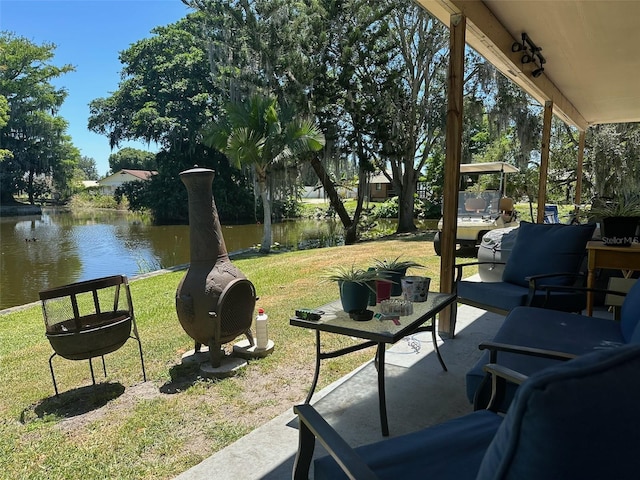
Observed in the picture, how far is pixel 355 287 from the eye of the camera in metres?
2.20

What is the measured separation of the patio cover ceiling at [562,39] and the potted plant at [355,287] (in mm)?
2057

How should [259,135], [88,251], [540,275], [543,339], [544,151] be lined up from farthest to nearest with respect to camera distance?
[88,251] < [259,135] < [544,151] < [540,275] < [543,339]

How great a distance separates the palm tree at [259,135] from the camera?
11.6 metres

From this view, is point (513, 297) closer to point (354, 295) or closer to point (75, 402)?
point (354, 295)

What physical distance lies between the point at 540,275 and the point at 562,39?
283 centimetres

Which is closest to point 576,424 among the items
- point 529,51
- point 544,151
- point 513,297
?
point 513,297

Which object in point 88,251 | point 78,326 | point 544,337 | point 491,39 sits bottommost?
point 88,251

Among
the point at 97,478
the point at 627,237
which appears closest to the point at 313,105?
the point at 627,237

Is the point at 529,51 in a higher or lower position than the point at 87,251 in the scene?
A: higher

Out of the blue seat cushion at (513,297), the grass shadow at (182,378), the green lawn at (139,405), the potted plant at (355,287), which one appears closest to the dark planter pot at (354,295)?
the potted plant at (355,287)

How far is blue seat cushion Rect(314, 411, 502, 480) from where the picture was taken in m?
1.13

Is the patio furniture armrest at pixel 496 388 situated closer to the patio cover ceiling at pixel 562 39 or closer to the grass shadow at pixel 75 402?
the grass shadow at pixel 75 402

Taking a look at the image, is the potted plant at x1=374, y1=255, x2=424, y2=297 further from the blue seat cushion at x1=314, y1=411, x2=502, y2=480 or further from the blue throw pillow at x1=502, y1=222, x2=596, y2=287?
the blue throw pillow at x1=502, y1=222, x2=596, y2=287

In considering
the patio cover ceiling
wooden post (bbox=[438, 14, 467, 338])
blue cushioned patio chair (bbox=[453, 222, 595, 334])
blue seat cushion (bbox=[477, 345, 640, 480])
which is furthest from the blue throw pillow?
blue seat cushion (bbox=[477, 345, 640, 480])
